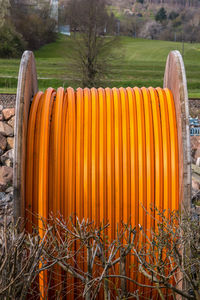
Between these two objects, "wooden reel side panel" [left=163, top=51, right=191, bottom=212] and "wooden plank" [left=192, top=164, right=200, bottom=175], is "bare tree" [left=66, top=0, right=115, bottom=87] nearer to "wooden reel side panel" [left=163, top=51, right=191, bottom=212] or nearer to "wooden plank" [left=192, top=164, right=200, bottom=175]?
"wooden plank" [left=192, top=164, right=200, bottom=175]

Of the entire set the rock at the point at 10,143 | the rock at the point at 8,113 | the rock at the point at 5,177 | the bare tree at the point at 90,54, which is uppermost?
the bare tree at the point at 90,54

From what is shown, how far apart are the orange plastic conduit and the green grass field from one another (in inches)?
637

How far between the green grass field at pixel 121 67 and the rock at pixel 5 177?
1205 cm

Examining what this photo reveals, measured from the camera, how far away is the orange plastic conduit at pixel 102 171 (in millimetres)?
5434

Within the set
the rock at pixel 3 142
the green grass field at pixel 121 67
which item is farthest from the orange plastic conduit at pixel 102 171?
the green grass field at pixel 121 67

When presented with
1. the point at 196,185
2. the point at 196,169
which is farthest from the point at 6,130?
the point at 196,185

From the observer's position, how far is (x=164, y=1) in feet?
420

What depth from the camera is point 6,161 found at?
11141 mm

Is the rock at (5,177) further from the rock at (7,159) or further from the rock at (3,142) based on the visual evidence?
the rock at (3,142)

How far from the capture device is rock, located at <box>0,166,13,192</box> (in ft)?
32.3

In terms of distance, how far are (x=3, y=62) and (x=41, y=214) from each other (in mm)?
40208

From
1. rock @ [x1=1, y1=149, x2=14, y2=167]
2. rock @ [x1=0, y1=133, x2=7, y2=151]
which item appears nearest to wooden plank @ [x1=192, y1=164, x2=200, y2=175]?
rock @ [x1=1, y1=149, x2=14, y2=167]

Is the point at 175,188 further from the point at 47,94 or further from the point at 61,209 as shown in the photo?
the point at 47,94

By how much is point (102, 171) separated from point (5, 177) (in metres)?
5.11
